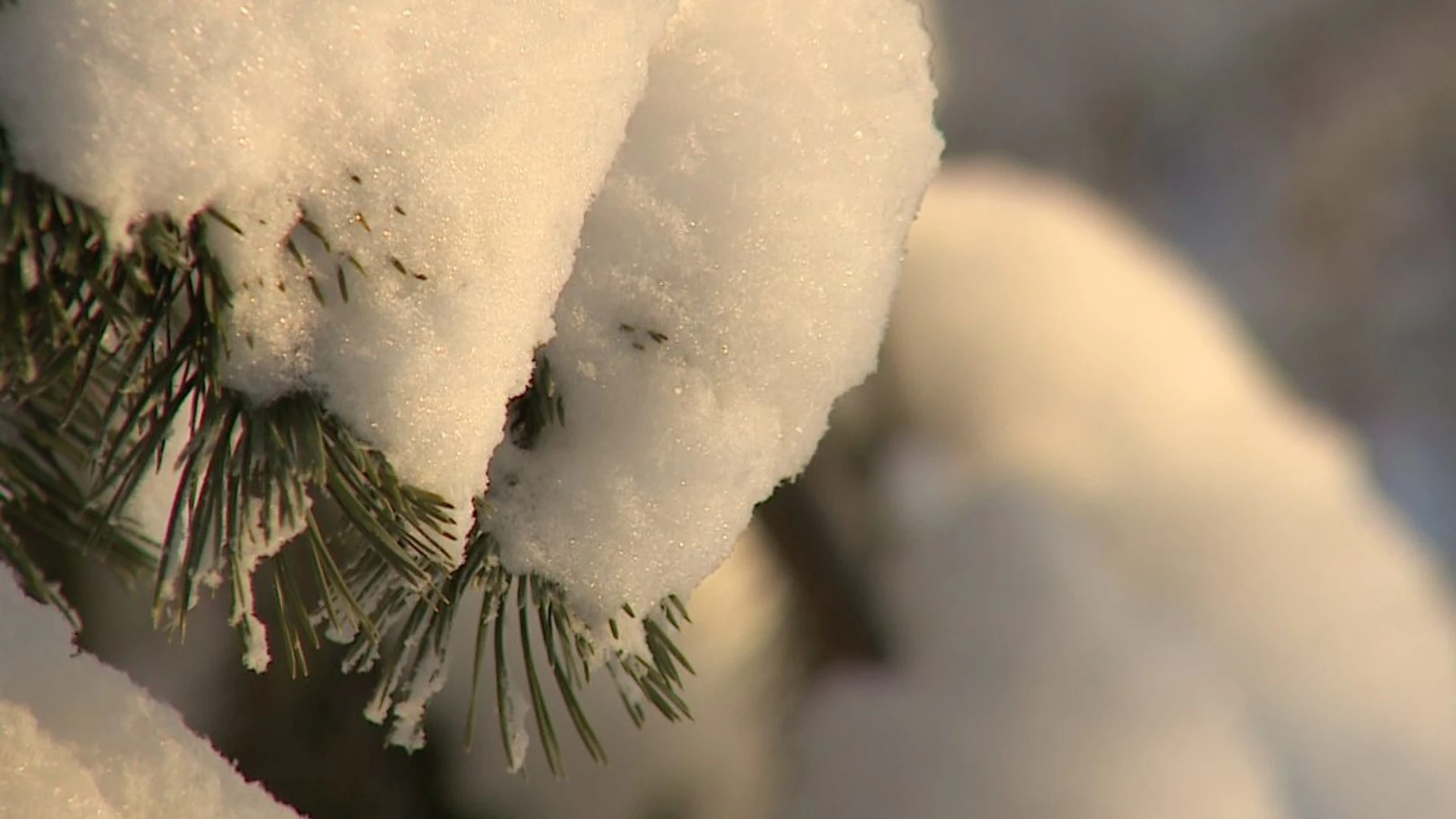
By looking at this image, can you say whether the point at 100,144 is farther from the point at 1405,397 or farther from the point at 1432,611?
the point at 1405,397

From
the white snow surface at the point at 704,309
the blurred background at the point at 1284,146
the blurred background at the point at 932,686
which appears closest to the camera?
the white snow surface at the point at 704,309

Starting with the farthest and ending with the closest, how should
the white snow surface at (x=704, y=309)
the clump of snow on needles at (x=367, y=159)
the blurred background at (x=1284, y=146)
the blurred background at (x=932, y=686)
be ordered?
the blurred background at (x=1284, y=146), the blurred background at (x=932, y=686), the white snow surface at (x=704, y=309), the clump of snow on needles at (x=367, y=159)

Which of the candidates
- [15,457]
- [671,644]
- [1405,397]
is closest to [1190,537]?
[671,644]

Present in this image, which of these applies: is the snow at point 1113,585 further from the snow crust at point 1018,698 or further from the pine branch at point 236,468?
the pine branch at point 236,468

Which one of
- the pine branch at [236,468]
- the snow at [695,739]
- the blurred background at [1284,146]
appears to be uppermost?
the blurred background at [1284,146]

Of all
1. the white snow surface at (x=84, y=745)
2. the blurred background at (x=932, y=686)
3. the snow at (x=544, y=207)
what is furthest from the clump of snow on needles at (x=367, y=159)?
the blurred background at (x=932, y=686)

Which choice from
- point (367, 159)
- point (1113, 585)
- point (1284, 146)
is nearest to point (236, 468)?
point (367, 159)

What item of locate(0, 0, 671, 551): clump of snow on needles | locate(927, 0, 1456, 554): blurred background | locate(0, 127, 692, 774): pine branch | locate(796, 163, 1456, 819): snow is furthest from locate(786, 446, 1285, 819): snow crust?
locate(927, 0, 1456, 554): blurred background
